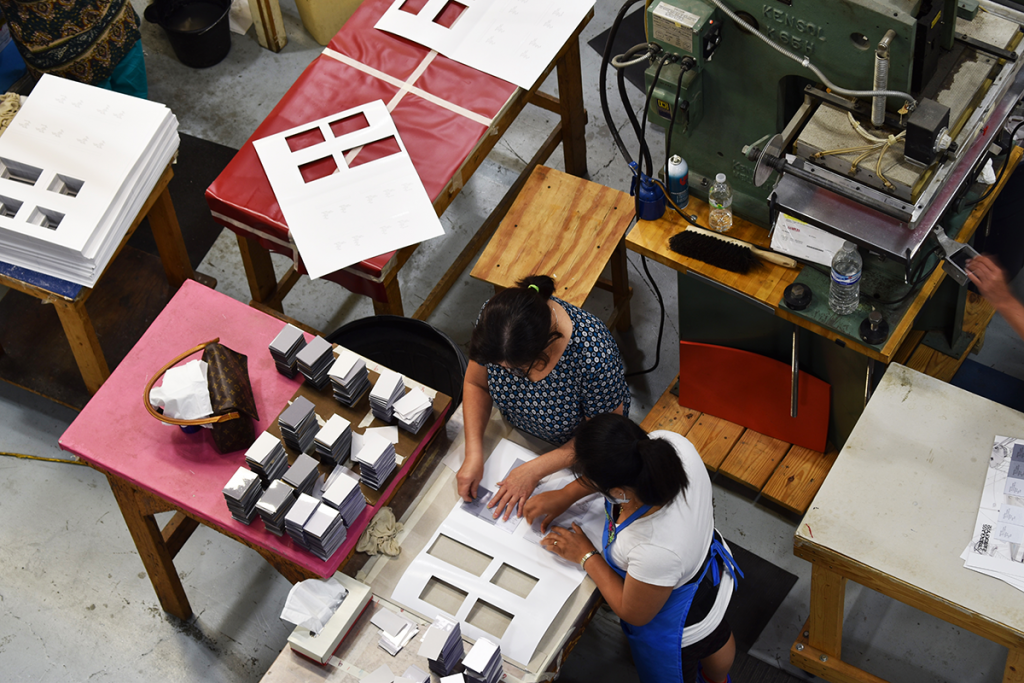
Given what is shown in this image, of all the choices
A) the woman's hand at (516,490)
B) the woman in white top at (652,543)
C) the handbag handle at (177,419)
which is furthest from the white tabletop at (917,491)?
the handbag handle at (177,419)

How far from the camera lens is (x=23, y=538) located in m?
3.95

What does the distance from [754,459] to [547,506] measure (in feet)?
4.27

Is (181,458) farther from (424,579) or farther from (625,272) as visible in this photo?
(625,272)

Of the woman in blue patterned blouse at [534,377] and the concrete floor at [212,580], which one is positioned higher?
the woman in blue patterned blouse at [534,377]

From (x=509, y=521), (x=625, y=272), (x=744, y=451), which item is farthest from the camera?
(x=625, y=272)

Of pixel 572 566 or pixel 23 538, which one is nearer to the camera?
pixel 572 566

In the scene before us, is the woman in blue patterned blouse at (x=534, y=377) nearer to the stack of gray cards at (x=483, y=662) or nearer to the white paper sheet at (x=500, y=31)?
the stack of gray cards at (x=483, y=662)

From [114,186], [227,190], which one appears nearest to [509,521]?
[227,190]

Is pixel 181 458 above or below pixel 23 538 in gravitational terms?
above

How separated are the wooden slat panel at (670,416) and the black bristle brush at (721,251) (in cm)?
83

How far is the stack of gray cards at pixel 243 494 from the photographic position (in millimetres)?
2648

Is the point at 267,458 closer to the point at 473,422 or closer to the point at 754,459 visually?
the point at 473,422

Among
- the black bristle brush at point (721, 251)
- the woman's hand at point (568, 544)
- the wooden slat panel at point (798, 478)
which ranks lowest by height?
the wooden slat panel at point (798, 478)

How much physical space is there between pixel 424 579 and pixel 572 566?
395 mm
